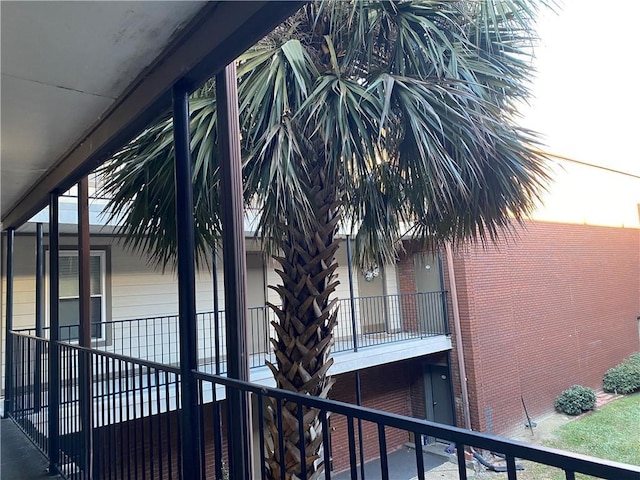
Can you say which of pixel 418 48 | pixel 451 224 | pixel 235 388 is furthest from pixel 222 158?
pixel 451 224

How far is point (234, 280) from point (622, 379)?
16.2 metres

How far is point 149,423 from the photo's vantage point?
88.6 inches

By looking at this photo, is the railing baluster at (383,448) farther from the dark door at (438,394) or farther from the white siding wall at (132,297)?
the dark door at (438,394)

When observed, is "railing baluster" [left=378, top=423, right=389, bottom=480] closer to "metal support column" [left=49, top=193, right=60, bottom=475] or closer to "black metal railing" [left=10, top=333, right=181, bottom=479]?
"black metal railing" [left=10, top=333, right=181, bottom=479]

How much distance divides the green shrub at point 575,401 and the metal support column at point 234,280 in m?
13.0

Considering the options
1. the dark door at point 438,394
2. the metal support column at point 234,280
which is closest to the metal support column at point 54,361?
the metal support column at point 234,280

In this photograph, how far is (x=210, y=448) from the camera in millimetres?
7539

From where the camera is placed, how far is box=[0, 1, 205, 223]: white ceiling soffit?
1655 mm

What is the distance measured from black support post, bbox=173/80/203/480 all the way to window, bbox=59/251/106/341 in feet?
19.6

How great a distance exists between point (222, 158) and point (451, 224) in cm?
338

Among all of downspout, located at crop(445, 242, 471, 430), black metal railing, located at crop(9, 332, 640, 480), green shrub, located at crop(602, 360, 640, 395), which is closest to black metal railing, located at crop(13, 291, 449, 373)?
downspout, located at crop(445, 242, 471, 430)

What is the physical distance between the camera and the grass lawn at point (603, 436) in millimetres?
9117

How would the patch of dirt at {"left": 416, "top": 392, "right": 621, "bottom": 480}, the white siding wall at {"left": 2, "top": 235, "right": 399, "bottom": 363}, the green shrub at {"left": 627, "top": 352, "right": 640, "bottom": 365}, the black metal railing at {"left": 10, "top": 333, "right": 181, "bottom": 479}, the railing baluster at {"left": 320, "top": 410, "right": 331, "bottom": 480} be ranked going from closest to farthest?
1. the railing baluster at {"left": 320, "top": 410, "right": 331, "bottom": 480}
2. the black metal railing at {"left": 10, "top": 333, "right": 181, "bottom": 479}
3. the white siding wall at {"left": 2, "top": 235, "right": 399, "bottom": 363}
4. the patch of dirt at {"left": 416, "top": 392, "right": 621, "bottom": 480}
5. the green shrub at {"left": 627, "top": 352, "right": 640, "bottom": 365}

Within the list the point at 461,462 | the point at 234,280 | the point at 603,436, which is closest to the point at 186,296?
the point at 234,280
